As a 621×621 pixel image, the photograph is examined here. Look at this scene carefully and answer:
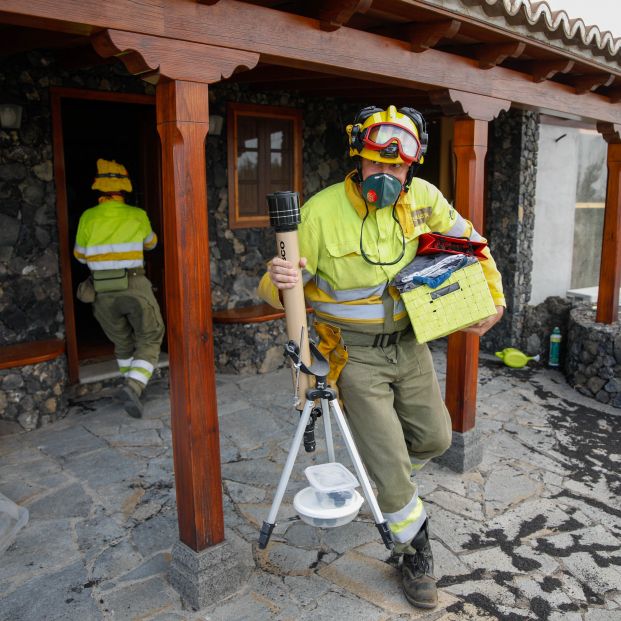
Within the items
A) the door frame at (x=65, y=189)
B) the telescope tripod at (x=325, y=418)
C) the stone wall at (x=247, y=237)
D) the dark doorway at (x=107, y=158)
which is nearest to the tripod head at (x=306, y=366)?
the telescope tripod at (x=325, y=418)

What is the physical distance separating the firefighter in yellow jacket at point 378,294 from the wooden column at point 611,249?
15.2 feet

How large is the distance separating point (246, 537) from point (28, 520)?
1348 mm

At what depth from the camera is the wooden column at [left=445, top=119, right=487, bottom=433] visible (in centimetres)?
445

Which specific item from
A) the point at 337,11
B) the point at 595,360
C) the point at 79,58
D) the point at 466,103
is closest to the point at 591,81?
the point at 466,103

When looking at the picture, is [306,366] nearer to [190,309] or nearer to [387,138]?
[190,309]

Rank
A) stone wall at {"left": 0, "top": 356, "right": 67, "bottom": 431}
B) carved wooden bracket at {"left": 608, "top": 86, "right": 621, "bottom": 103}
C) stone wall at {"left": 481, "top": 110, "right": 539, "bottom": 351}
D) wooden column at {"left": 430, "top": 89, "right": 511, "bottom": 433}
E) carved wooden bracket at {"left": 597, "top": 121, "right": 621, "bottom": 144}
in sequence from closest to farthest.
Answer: wooden column at {"left": 430, "top": 89, "right": 511, "bottom": 433}, stone wall at {"left": 0, "top": 356, "right": 67, "bottom": 431}, carved wooden bracket at {"left": 608, "top": 86, "right": 621, "bottom": 103}, carved wooden bracket at {"left": 597, "top": 121, "right": 621, "bottom": 144}, stone wall at {"left": 481, "top": 110, "right": 539, "bottom": 351}

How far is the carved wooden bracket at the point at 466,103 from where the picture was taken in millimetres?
4227

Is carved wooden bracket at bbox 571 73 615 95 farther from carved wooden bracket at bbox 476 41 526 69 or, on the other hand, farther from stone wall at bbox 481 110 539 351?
stone wall at bbox 481 110 539 351

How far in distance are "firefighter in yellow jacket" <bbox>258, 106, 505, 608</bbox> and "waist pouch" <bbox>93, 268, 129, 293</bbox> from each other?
2.85 meters

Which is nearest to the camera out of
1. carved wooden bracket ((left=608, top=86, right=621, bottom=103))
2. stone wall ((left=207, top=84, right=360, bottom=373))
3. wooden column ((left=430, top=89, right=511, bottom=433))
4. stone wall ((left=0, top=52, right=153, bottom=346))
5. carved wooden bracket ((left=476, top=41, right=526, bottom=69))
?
carved wooden bracket ((left=476, top=41, right=526, bottom=69))

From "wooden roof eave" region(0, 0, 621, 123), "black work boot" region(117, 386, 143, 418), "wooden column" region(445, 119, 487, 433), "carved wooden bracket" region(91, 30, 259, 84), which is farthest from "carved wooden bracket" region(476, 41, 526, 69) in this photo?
"black work boot" region(117, 386, 143, 418)

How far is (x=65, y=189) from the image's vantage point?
5648 millimetres

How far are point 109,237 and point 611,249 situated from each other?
5352mm

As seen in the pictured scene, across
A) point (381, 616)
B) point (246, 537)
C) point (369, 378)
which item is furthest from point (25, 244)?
point (381, 616)
